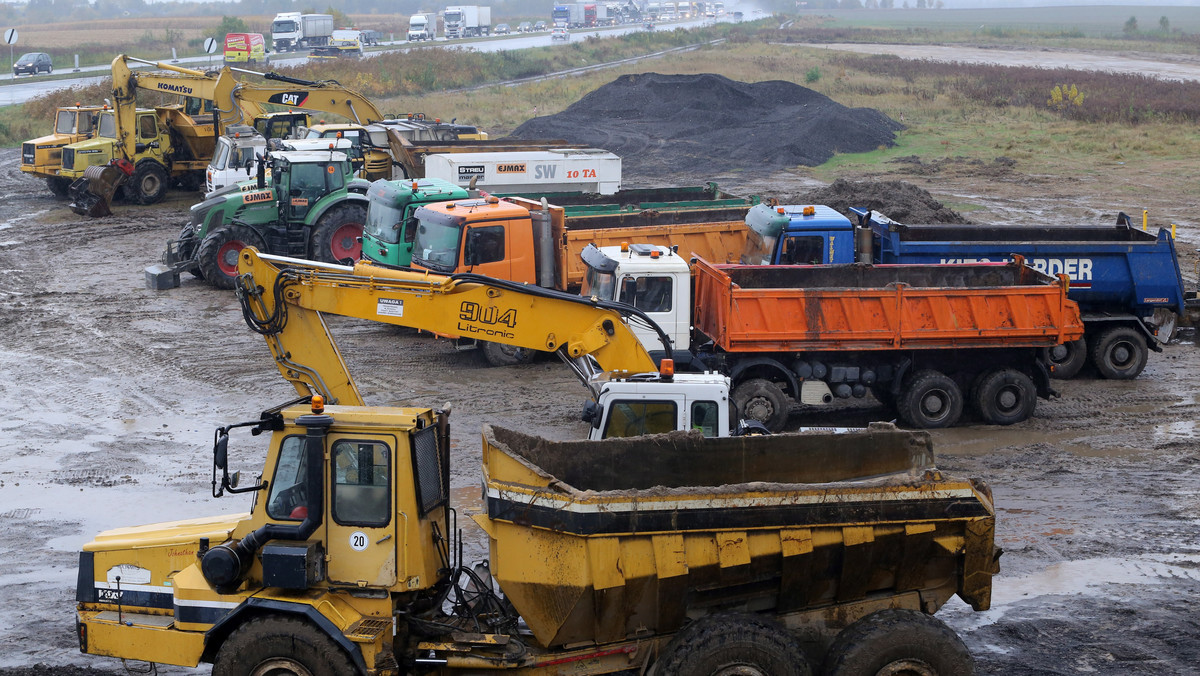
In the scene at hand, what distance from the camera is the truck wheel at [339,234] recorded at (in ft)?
65.9

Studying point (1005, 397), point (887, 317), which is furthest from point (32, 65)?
point (1005, 397)

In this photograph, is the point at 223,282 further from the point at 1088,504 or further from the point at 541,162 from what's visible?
the point at 1088,504

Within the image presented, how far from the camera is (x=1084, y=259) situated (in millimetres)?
15297

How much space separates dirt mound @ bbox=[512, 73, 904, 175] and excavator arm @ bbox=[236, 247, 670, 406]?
25.6m

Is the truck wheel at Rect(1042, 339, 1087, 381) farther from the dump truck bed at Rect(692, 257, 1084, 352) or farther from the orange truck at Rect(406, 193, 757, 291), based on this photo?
the orange truck at Rect(406, 193, 757, 291)

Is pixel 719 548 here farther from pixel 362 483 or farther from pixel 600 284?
pixel 600 284

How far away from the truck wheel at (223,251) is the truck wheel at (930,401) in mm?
12222

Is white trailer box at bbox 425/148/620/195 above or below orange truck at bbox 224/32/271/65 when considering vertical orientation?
below

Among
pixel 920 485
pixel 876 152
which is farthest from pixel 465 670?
pixel 876 152

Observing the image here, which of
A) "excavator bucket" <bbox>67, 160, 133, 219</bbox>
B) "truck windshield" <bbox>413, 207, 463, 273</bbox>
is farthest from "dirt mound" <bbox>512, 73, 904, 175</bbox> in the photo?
"truck windshield" <bbox>413, 207, 463, 273</bbox>

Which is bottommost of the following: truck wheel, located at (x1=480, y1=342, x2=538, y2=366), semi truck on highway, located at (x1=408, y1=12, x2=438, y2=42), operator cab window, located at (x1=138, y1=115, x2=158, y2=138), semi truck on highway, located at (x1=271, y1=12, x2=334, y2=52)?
truck wheel, located at (x1=480, y1=342, x2=538, y2=366)

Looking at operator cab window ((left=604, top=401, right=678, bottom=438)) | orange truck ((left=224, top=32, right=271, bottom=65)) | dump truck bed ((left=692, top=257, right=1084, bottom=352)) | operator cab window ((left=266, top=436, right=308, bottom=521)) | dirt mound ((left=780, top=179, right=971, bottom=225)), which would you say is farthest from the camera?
orange truck ((left=224, top=32, right=271, bottom=65))

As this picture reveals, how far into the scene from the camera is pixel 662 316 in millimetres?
13695

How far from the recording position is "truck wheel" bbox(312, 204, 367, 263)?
20.1 m
